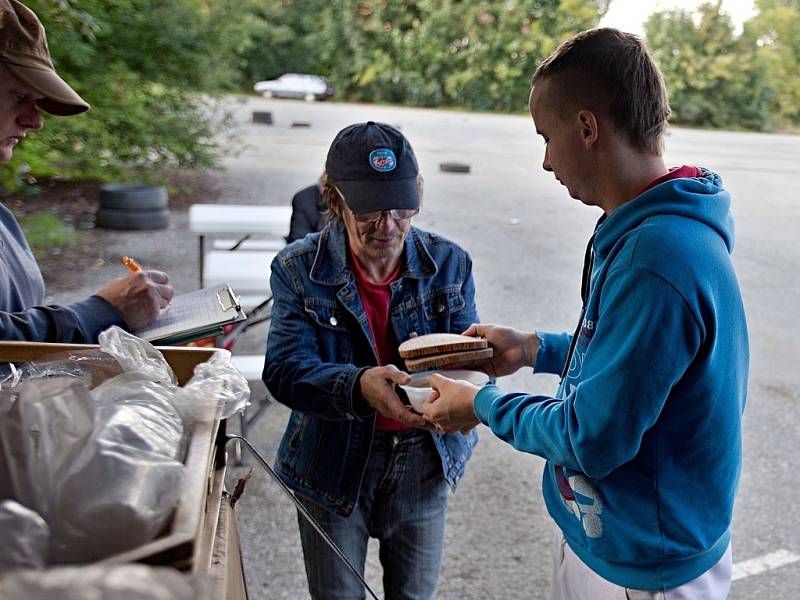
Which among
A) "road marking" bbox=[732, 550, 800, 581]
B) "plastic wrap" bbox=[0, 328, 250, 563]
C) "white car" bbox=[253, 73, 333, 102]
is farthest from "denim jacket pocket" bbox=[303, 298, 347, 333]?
"white car" bbox=[253, 73, 333, 102]

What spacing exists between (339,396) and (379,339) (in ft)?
0.82

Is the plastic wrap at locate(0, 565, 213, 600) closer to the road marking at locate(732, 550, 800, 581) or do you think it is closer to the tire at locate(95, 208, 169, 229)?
the road marking at locate(732, 550, 800, 581)

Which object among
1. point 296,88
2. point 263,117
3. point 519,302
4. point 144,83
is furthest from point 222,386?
point 296,88

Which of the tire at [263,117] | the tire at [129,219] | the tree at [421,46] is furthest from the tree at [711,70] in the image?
the tire at [129,219]

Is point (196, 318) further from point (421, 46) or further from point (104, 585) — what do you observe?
point (421, 46)

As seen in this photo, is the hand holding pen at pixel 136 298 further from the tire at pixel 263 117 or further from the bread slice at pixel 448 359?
→ the tire at pixel 263 117

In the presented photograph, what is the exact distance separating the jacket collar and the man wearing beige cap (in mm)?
358

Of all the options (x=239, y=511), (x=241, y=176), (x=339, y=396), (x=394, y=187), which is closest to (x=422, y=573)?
(x=339, y=396)

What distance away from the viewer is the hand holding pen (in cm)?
178

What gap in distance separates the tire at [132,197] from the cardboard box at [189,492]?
8028mm

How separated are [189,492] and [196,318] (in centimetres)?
82

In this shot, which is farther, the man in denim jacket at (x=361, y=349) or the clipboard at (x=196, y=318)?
the man in denim jacket at (x=361, y=349)

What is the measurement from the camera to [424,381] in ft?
5.85

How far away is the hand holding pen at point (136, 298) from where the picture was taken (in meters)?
1.78
